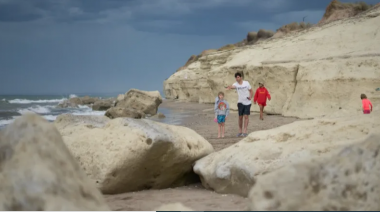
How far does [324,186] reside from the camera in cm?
243

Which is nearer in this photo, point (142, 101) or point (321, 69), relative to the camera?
point (321, 69)

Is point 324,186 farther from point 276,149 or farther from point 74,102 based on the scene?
point 74,102

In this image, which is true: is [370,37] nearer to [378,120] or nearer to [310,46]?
[310,46]

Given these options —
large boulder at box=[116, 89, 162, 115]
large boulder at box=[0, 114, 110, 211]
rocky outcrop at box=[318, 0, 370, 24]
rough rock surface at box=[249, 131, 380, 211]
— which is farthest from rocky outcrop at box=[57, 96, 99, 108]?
rough rock surface at box=[249, 131, 380, 211]

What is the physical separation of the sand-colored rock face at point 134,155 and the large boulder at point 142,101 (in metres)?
14.9

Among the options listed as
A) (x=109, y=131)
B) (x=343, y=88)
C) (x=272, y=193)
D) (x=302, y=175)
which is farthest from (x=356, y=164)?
(x=343, y=88)

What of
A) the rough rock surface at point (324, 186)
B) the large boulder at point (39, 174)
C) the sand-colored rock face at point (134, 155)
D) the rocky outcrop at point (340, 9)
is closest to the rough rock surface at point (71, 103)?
the rocky outcrop at point (340, 9)

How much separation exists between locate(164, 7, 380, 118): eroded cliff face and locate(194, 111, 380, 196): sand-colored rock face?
7043 mm

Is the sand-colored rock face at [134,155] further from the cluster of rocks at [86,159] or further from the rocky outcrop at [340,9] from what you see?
the rocky outcrop at [340,9]

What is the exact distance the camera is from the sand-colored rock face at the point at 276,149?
467cm

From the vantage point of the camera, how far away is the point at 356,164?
2.66 metres

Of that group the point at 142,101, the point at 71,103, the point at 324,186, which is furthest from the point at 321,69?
the point at 71,103

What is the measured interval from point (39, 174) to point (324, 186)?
1.94m

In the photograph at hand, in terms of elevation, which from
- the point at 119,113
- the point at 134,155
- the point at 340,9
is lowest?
the point at 119,113
